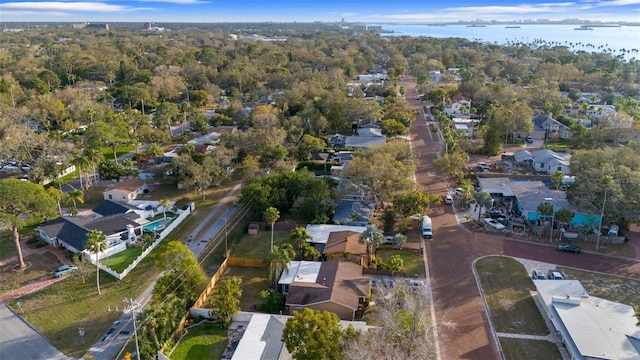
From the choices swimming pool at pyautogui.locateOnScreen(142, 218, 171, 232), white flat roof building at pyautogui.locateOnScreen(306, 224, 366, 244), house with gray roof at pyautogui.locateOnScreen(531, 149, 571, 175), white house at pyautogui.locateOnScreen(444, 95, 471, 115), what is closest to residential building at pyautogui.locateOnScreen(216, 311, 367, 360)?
white flat roof building at pyautogui.locateOnScreen(306, 224, 366, 244)

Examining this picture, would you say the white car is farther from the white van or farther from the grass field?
the grass field

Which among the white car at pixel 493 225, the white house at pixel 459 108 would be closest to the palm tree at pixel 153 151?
the white car at pixel 493 225

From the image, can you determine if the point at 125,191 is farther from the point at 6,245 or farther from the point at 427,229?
the point at 427,229

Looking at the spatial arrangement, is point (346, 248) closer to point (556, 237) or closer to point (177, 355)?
point (177, 355)

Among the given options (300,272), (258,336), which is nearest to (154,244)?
(300,272)

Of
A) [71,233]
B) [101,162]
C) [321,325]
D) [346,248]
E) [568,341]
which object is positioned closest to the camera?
[321,325]

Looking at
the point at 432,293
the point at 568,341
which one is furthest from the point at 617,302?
the point at 432,293
